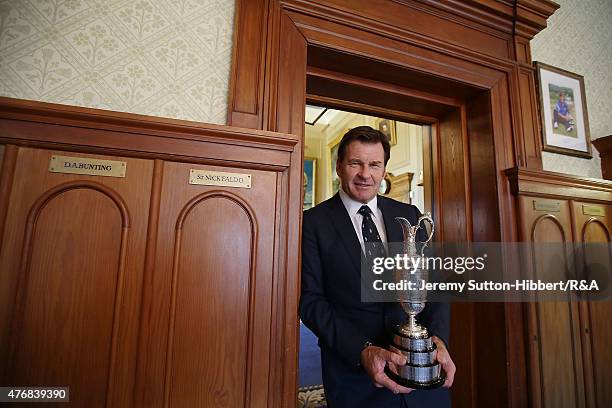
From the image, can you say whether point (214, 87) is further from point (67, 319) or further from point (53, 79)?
point (67, 319)

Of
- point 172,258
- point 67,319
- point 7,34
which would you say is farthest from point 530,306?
point 7,34

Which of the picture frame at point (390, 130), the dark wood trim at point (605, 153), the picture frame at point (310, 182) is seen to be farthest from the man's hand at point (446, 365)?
the picture frame at point (310, 182)

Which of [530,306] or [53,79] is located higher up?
[53,79]

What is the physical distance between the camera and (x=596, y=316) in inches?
65.1

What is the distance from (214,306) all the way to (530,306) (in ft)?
Result: 5.17

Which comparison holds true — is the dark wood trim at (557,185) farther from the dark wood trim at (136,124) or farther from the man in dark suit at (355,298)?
the dark wood trim at (136,124)

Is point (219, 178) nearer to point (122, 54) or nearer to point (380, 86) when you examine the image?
point (122, 54)

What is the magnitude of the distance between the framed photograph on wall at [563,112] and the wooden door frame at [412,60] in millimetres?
109

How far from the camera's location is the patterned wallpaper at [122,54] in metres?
0.98

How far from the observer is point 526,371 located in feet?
4.83

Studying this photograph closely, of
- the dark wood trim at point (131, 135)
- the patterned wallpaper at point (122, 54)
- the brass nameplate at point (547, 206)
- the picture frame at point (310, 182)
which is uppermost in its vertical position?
the picture frame at point (310, 182)

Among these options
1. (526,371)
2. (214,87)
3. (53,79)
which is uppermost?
(214,87)

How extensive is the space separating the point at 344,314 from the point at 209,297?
1.79 feet

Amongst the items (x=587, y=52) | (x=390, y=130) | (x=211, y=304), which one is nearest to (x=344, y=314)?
(x=211, y=304)
